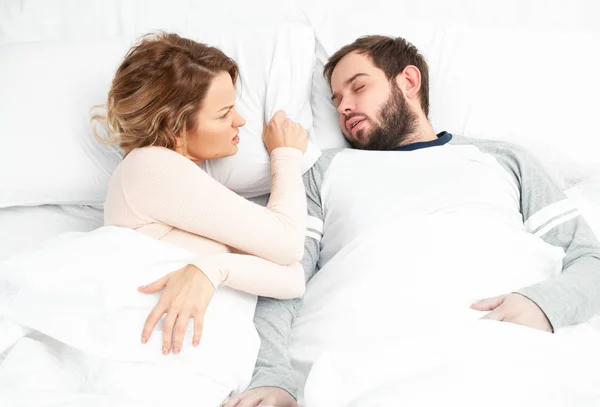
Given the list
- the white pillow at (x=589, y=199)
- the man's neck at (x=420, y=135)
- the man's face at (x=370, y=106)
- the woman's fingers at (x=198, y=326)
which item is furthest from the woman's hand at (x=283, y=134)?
the white pillow at (x=589, y=199)

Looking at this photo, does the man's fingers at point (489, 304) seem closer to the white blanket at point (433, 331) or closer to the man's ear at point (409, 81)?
the white blanket at point (433, 331)

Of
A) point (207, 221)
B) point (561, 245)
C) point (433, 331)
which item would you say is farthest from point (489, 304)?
point (207, 221)

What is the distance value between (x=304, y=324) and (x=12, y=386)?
1.73ft

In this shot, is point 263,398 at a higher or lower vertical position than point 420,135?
lower

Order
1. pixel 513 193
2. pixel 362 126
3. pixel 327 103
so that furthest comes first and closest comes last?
1. pixel 327 103
2. pixel 362 126
3. pixel 513 193

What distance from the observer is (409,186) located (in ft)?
4.58

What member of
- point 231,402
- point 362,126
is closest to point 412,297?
point 231,402

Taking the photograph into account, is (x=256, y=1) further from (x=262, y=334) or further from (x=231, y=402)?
(x=231, y=402)

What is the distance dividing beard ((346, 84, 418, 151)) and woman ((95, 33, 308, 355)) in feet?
0.99

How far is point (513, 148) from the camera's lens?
5.06ft

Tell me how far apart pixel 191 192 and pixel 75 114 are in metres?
0.53

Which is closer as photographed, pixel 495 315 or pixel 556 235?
pixel 495 315

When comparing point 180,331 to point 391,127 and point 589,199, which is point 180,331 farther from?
point 589,199

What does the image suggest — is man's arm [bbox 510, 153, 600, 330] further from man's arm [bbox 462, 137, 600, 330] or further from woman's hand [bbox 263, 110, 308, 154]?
woman's hand [bbox 263, 110, 308, 154]
